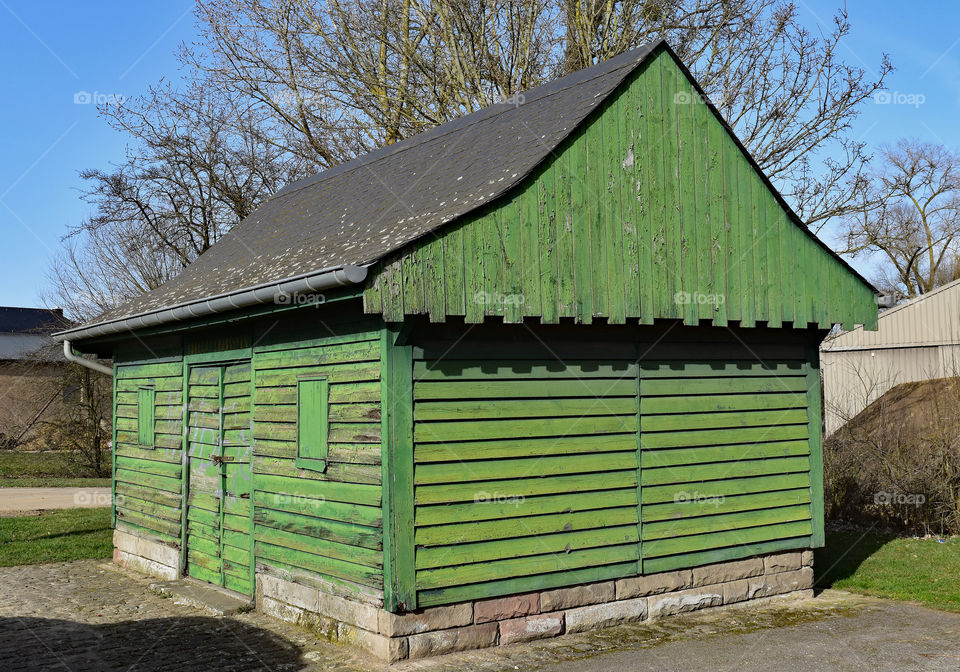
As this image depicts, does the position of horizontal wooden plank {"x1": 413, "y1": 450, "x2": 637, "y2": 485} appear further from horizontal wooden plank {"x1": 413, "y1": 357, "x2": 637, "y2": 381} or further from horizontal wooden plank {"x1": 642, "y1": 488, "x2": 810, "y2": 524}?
horizontal wooden plank {"x1": 413, "y1": 357, "x2": 637, "y2": 381}

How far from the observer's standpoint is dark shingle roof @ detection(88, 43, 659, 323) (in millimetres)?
7742

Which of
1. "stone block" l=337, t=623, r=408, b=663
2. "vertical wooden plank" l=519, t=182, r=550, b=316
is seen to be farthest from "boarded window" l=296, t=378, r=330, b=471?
"vertical wooden plank" l=519, t=182, r=550, b=316

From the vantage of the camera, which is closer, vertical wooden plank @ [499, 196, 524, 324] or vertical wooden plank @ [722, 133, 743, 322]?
vertical wooden plank @ [499, 196, 524, 324]

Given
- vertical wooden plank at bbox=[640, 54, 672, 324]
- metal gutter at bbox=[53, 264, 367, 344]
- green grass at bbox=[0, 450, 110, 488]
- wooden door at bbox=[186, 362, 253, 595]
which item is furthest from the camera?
green grass at bbox=[0, 450, 110, 488]

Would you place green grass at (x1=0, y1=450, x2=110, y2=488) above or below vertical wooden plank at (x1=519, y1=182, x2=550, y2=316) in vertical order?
below

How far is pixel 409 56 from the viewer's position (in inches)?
760

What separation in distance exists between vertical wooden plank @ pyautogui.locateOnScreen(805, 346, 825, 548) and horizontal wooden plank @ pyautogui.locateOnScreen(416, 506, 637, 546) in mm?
2493

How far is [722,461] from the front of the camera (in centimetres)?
909

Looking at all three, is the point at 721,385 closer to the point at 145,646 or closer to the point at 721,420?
the point at 721,420

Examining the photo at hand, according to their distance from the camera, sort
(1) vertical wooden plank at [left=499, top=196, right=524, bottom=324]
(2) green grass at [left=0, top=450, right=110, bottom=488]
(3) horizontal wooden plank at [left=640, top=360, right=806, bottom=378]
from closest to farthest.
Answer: (1) vertical wooden plank at [left=499, top=196, right=524, bottom=324] → (3) horizontal wooden plank at [left=640, top=360, right=806, bottom=378] → (2) green grass at [left=0, top=450, right=110, bottom=488]

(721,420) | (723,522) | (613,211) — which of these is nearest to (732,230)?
(613,211)

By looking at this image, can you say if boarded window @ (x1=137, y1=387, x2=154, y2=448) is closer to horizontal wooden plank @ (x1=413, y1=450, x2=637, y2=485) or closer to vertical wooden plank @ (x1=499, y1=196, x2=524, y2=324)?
Answer: horizontal wooden plank @ (x1=413, y1=450, x2=637, y2=485)

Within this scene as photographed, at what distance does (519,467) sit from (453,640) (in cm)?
145

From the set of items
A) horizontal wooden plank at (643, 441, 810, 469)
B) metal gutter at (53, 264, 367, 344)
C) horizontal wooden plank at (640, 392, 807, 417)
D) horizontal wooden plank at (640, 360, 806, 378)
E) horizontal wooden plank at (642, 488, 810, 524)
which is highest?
metal gutter at (53, 264, 367, 344)
